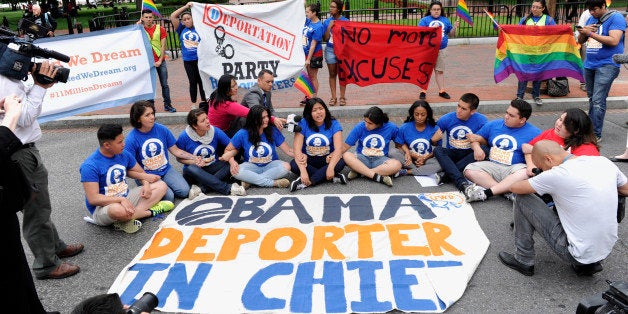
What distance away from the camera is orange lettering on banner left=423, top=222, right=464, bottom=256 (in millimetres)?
4324

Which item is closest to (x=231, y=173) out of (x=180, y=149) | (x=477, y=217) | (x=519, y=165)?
(x=180, y=149)

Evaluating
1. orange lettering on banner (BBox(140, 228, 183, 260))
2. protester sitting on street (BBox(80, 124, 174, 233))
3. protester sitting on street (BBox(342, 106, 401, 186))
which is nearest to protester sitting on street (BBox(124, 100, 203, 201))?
protester sitting on street (BBox(80, 124, 174, 233))

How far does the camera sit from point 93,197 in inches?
188

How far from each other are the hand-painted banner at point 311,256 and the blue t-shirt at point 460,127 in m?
0.80

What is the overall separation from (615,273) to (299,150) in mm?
3466

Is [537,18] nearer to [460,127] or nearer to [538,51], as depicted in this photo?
[538,51]

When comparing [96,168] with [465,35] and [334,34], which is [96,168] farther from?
[465,35]

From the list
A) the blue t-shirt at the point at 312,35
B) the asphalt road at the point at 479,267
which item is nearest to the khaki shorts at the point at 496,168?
the asphalt road at the point at 479,267

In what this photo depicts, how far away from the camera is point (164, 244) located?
4609 mm

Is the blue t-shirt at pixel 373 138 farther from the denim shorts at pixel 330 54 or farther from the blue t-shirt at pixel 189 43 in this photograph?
the blue t-shirt at pixel 189 43

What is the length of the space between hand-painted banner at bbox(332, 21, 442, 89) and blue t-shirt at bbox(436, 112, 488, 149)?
8.01 ft

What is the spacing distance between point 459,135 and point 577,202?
2.60 m

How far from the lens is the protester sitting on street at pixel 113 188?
15.6 feet

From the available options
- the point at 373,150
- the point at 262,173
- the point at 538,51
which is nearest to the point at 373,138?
the point at 373,150
